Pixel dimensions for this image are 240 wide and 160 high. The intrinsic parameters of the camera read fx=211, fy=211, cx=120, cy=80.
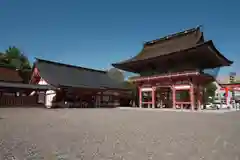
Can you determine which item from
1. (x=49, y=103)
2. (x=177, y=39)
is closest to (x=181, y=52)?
(x=177, y=39)

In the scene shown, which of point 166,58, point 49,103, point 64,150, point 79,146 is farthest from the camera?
point 49,103

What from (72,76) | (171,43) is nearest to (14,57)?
(72,76)

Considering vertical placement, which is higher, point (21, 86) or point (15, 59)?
point (15, 59)

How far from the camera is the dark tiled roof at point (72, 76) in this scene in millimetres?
28469

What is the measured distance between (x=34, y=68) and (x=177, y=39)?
20649 millimetres

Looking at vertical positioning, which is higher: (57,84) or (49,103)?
(57,84)

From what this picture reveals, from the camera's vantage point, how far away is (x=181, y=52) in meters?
23.3

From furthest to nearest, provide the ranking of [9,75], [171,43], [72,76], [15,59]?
[15,59], [9,75], [72,76], [171,43]

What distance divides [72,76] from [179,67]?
51.6 ft

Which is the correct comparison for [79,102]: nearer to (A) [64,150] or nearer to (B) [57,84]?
(B) [57,84]

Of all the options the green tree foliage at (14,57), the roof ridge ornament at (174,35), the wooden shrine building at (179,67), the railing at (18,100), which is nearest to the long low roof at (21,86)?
the railing at (18,100)

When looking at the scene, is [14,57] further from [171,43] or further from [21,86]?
[171,43]

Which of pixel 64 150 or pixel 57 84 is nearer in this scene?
pixel 64 150

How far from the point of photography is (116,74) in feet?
131
